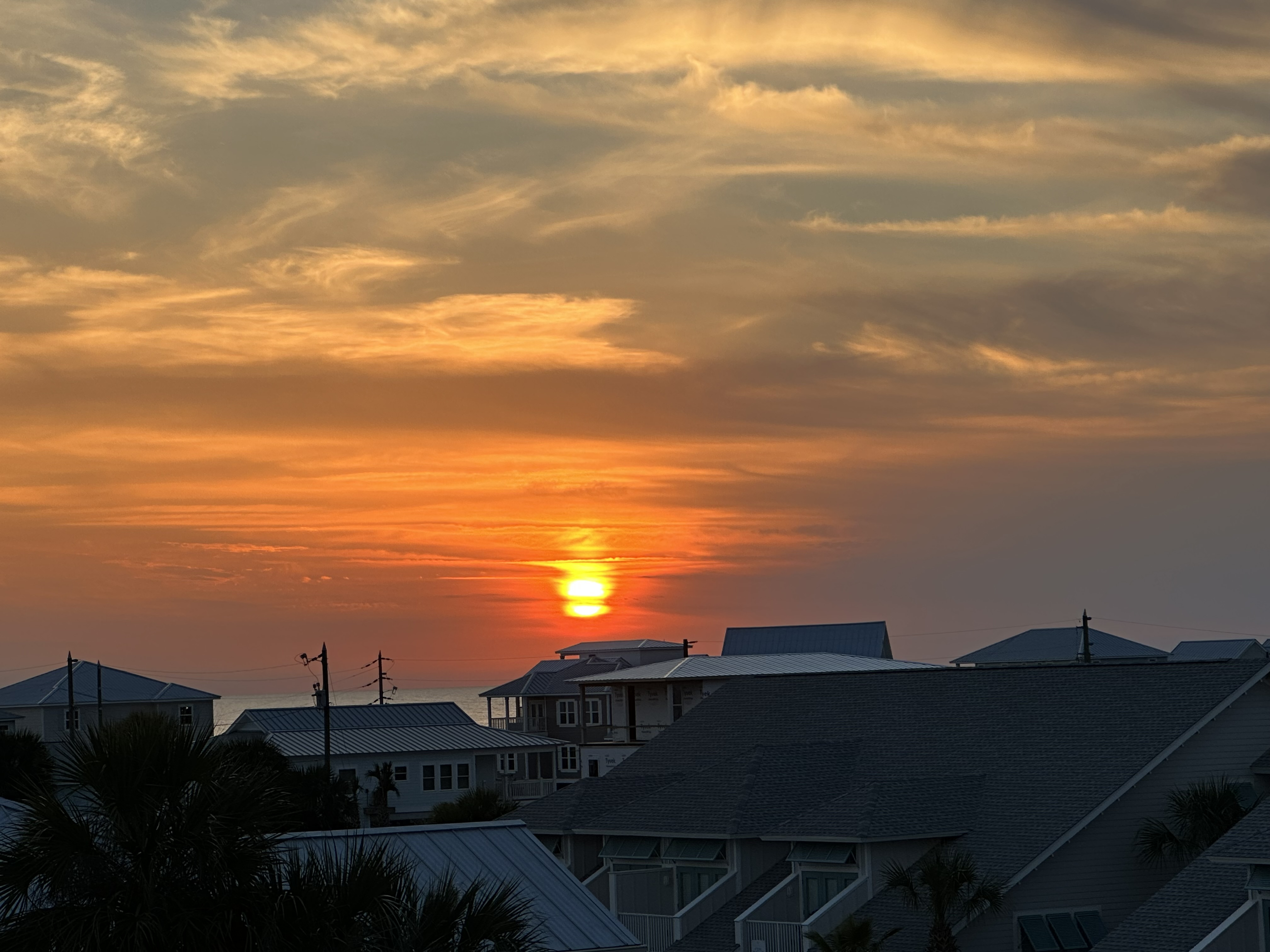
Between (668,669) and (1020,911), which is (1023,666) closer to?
(1020,911)

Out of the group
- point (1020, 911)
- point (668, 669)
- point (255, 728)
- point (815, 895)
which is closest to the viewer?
point (1020, 911)

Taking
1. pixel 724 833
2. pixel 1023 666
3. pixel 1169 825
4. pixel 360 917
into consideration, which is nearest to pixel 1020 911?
pixel 1169 825

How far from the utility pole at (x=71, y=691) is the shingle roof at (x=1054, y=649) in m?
70.8

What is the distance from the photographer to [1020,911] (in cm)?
4000

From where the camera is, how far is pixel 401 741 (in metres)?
98.8

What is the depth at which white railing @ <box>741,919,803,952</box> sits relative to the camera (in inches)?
1654

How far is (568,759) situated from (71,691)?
1250 inches

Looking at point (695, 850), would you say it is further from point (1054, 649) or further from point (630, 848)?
point (1054, 649)

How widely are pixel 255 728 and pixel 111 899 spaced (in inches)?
3590

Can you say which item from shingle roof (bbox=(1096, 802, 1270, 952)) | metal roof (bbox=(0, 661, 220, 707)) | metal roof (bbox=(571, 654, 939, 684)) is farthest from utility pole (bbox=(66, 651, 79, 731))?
shingle roof (bbox=(1096, 802, 1270, 952))

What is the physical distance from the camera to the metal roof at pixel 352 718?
104 m

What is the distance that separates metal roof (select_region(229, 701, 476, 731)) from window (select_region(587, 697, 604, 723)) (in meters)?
11.3

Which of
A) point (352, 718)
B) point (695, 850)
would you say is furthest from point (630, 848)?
point (352, 718)

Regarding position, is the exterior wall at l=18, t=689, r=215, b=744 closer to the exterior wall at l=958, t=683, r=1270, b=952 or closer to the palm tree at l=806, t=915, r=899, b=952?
the exterior wall at l=958, t=683, r=1270, b=952
